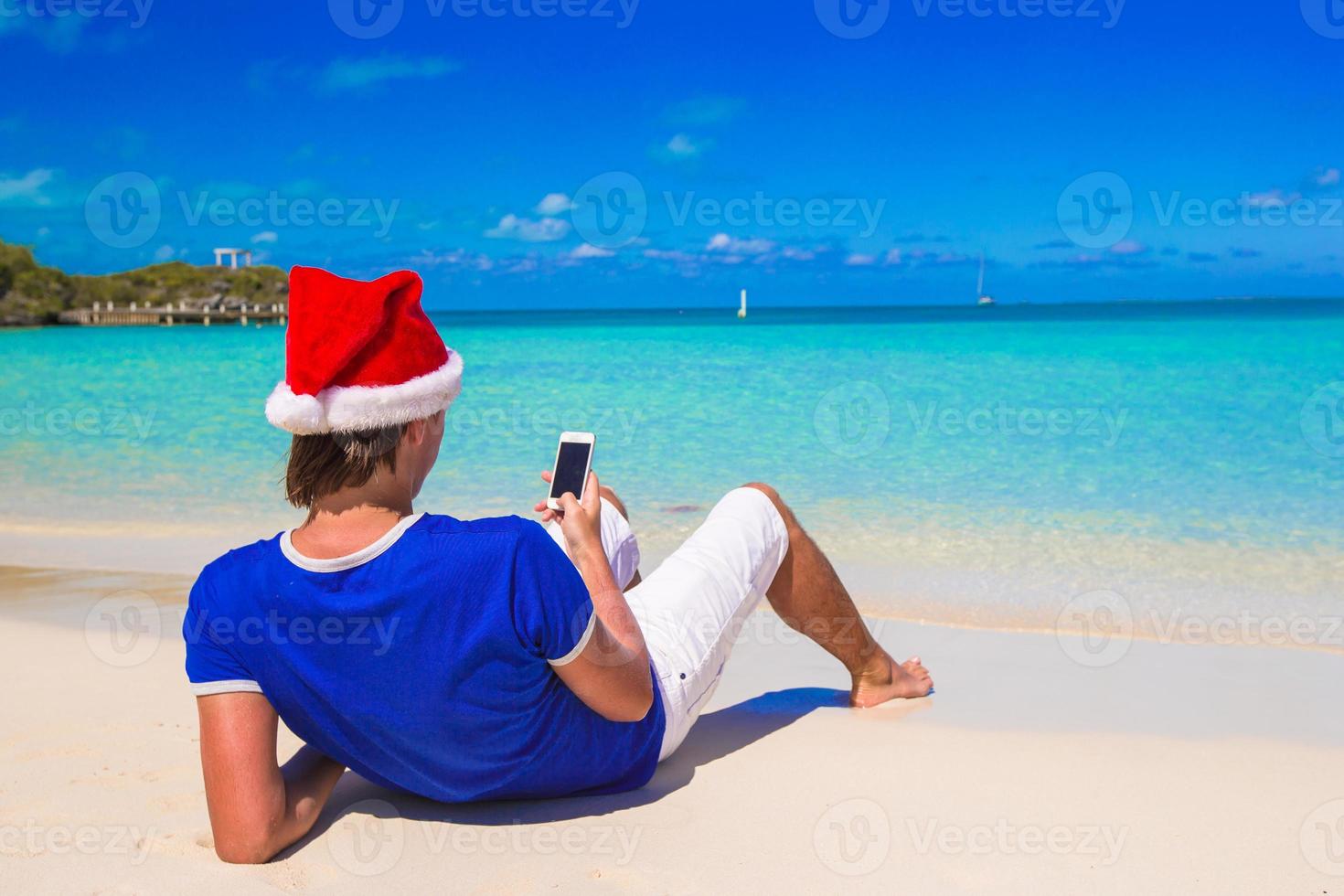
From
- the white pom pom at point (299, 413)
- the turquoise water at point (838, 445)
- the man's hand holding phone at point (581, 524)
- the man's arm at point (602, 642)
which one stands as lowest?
the turquoise water at point (838, 445)

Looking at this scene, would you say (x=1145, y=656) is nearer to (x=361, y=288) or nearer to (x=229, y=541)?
(x=361, y=288)

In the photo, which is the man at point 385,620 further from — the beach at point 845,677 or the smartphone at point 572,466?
the beach at point 845,677

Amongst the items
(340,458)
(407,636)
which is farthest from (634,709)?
(340,458)

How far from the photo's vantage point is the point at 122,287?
69.4m

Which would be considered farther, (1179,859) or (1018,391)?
(1018,391)

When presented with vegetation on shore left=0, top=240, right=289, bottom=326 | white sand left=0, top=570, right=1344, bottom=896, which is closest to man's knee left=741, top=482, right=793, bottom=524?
white sand left=0, top=570, right=1344, bottom=896

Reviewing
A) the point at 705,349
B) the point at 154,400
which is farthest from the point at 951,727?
the point at 705,349

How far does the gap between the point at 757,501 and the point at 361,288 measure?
1459 mm

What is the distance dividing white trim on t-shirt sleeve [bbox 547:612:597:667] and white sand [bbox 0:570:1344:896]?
550 millimetres

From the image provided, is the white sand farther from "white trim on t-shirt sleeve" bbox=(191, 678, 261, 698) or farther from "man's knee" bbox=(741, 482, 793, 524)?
"man's knee" bbox=(741, 482, 793, 524)

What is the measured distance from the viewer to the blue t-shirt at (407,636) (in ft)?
6.94

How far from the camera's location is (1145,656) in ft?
14.1

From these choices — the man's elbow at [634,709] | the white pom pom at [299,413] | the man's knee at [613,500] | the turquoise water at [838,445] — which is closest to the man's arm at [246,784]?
the white pom pom at [299,413]

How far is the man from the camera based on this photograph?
2107 millimetres
